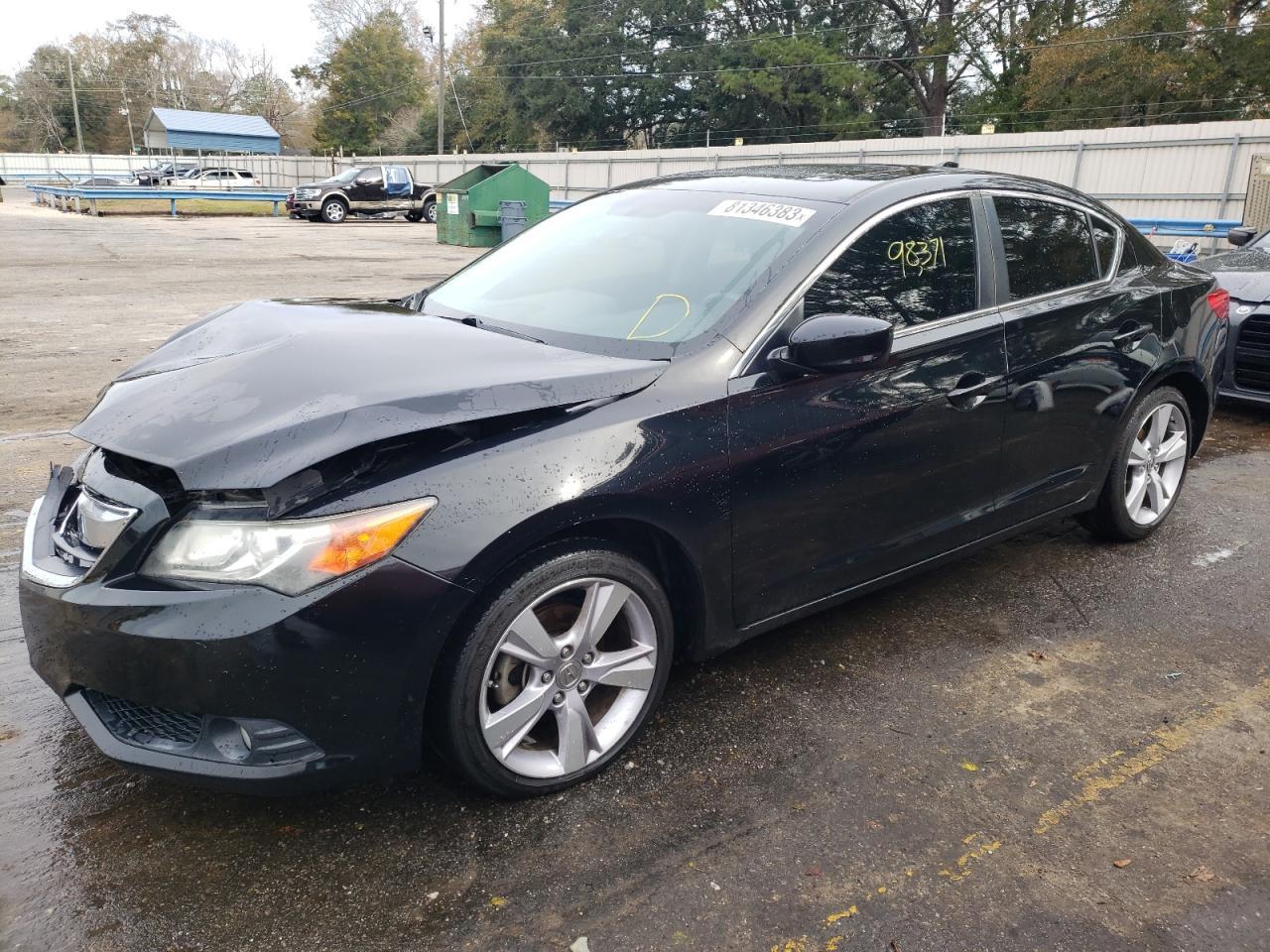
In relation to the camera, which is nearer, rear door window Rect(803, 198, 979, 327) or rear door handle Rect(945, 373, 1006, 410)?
rear door window Rect(803, 198, 979, 327)

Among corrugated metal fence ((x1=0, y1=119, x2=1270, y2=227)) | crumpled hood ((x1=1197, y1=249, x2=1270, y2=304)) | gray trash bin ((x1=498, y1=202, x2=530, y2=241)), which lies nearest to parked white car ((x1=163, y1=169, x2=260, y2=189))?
corrugated metal fence ((x1=0, y1=119, x2=1270, y2=227))

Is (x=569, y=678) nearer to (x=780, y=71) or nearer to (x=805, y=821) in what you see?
(x=805, y=821)

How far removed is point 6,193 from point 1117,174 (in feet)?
174

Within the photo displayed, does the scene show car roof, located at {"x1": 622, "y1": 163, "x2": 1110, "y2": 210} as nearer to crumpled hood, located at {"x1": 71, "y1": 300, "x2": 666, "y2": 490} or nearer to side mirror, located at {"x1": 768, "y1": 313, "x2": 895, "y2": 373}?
side mirror, located at {"x1": 768, "y1": 313, "x2": 895, "y2": 373}

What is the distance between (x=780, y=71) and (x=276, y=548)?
46.9 metres

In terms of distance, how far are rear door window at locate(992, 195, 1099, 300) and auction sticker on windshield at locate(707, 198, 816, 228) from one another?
959 millimetres

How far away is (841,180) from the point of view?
3.44 meters

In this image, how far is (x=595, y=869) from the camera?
238 cm

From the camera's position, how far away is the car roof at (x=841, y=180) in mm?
3359

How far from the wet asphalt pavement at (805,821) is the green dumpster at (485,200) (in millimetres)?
19399

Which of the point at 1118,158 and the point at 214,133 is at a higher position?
the point at 214,133

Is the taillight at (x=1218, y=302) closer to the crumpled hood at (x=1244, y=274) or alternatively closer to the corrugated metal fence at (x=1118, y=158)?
the crumpled hood at (x=1244, y=274)

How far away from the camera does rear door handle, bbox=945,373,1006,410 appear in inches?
131

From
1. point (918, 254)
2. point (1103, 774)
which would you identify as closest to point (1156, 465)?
point (918, 254)
